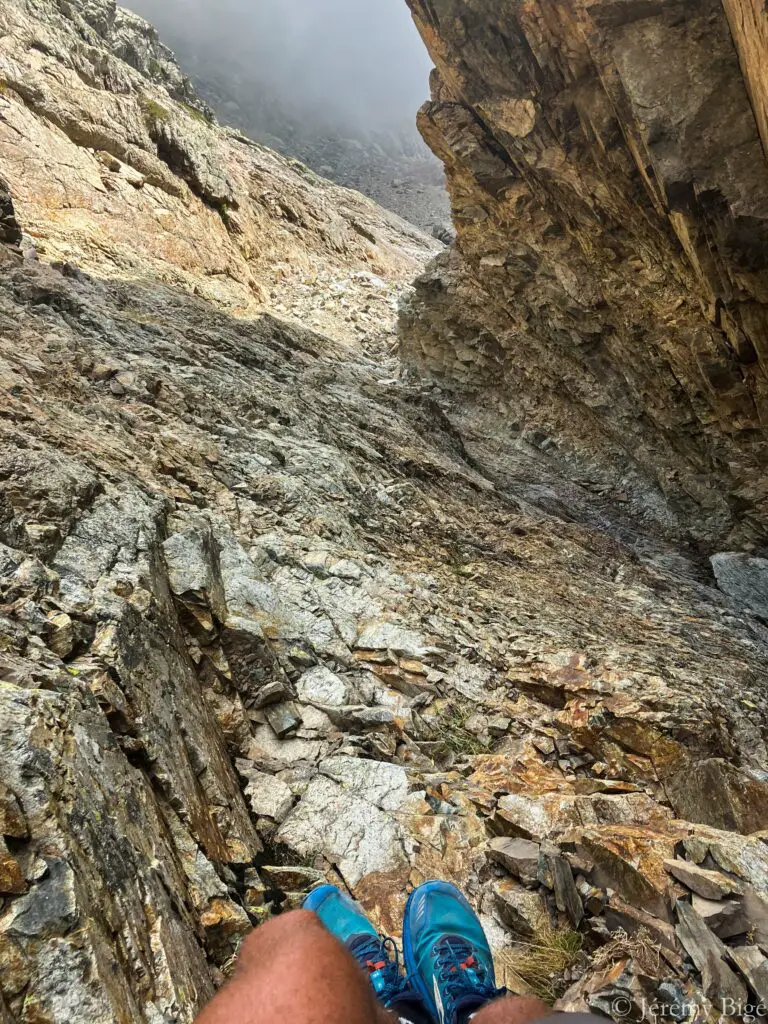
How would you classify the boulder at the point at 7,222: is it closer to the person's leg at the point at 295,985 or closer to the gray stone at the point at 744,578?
the person's leg at the point at 295,985

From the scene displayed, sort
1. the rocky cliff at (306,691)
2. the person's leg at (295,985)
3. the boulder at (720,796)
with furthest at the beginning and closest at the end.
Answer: the boulder at (720,796), the rocky cliff at (306,691), the person's leg at (295,985)

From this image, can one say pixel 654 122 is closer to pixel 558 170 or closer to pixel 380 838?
pixel 558 170

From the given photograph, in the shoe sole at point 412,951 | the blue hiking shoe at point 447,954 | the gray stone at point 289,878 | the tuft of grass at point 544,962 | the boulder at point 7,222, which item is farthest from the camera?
the boulder at point 7,222

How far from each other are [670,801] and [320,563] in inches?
207

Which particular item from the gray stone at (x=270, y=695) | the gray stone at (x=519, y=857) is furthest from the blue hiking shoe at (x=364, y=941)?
the gray stone at (x=270, y=695)

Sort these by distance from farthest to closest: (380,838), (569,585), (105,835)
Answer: (569,585), (380,838), (105,835)

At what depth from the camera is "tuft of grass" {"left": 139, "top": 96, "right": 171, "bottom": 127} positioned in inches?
894

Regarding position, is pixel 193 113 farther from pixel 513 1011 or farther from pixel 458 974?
Result: pixel 513 1011

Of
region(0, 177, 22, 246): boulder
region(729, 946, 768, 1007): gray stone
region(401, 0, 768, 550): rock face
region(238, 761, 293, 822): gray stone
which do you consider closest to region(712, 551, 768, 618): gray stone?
region(401, 0, 768, 550): rock face

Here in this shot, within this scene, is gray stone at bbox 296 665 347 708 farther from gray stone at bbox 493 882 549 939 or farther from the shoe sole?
gray stone at bbox 493 882 549 939

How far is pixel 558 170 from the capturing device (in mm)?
12211

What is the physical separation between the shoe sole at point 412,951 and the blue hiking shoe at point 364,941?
6 centimetres

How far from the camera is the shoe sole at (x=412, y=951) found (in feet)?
9.99

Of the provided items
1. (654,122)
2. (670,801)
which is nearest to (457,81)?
(654,122)
